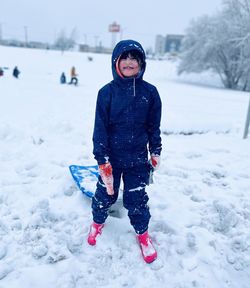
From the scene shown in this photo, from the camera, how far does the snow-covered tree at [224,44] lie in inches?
941

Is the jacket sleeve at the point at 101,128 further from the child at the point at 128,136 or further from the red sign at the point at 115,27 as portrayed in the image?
the red sign at the point at 115,27

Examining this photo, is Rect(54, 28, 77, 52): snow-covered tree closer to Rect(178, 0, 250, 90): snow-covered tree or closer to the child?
Rect(178, 0, 250, 90): snow-covered tree

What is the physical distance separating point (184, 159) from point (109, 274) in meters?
2.59

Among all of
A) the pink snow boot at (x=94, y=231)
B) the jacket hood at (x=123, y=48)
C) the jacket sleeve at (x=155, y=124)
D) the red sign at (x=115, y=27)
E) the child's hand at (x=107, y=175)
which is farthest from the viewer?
the red sign at (x=115, y=27)

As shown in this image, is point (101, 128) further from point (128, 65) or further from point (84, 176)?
point (84, 176)

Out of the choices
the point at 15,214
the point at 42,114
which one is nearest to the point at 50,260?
the point at 15,214

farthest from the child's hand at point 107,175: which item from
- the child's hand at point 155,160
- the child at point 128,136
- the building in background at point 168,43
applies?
the building in background at point 168,43

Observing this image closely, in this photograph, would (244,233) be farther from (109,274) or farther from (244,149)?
(244,149)

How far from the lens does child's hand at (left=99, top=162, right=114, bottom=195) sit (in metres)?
2.44

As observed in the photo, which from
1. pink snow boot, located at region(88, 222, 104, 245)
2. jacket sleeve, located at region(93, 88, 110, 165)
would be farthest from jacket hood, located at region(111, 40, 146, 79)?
pink snow boot, located at region(88, 222, 104, 245)

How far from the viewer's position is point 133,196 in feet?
8.55

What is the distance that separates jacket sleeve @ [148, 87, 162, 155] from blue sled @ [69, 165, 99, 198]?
3.22 ft

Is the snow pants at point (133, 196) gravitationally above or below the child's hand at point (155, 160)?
below

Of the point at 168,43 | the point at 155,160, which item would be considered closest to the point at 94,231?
the point at 155,160
